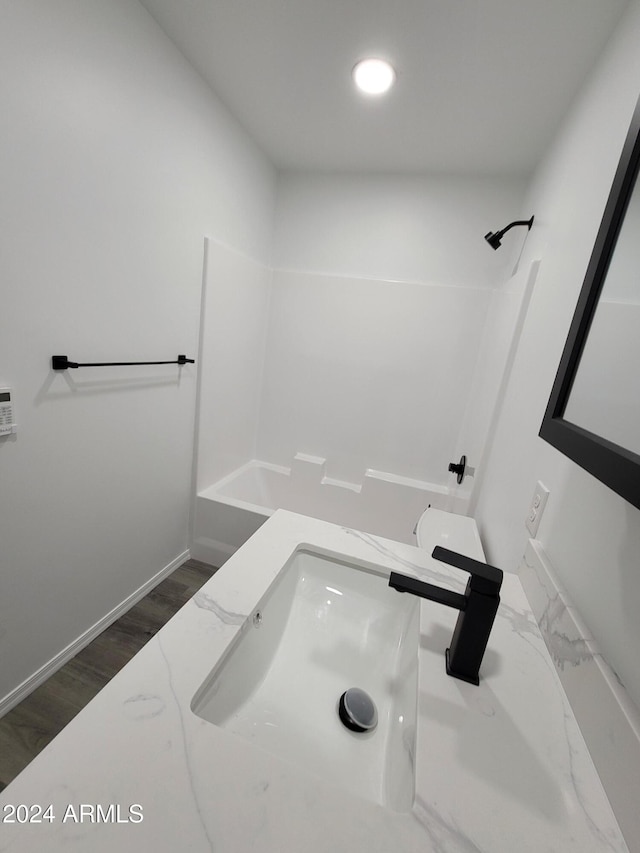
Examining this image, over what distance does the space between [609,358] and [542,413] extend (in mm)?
536

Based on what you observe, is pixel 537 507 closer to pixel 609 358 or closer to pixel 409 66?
pixel 609 358

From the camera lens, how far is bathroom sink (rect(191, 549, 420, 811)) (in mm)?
636

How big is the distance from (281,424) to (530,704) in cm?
223

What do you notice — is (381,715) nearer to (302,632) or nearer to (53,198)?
(302,632)

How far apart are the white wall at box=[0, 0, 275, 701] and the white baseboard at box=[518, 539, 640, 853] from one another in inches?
62.4

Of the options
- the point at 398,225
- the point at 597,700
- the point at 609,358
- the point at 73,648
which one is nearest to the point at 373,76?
the point at 398,225

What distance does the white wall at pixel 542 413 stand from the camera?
611mm

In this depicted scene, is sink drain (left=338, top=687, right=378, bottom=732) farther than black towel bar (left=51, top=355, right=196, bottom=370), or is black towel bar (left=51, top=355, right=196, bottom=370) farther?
black towel bar (left=51, top=355, right=196, bottom=370)

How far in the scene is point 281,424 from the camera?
2.70 metres

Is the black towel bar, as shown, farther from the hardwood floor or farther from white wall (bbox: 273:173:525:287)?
white wall (bbox: 273:173:525:287)

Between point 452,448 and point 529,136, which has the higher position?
point 529,136

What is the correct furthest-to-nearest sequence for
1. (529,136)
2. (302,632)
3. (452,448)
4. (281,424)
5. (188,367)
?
1. (281,424)
2. (452,448)
3. (188,367)
4. (529,136)
5. (302,632)

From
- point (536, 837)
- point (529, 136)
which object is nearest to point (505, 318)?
point (529, 136)

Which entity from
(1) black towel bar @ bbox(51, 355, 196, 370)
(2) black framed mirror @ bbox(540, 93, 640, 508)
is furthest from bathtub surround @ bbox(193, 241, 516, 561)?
(2) black framed mirror @ bbox(540, 93, 640, 508)
